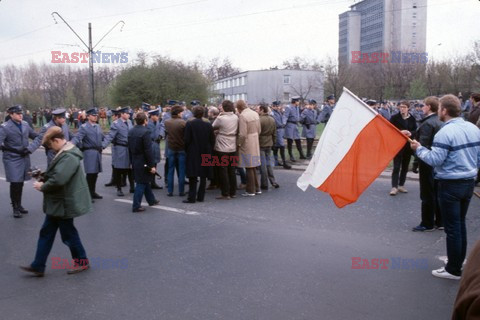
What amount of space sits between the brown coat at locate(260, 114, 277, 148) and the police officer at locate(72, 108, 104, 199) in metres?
3.76

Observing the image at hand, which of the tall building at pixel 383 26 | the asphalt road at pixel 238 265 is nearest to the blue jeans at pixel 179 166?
the asphalt road at pixel 238 265

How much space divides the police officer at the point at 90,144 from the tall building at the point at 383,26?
336 feet

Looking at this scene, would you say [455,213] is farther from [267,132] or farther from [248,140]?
[267,132]

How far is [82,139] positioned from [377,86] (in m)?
51.0

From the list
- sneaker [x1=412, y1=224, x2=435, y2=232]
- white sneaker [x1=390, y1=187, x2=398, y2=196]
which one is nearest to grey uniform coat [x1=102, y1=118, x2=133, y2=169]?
white sneaker [x1=390, y1=187, x2=398, y2=196]

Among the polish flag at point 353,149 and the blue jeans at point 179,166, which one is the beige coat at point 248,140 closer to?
the blue jeans at point 179,166

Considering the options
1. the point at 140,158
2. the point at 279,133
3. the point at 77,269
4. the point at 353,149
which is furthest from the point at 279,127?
the point at 77,269

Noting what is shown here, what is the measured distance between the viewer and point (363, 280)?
5543 mm

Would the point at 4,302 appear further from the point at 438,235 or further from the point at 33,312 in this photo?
the point at 438,235

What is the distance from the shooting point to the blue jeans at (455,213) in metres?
5.45

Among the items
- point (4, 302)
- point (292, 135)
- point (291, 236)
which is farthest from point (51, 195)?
point (292, 135)

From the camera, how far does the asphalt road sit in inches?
190

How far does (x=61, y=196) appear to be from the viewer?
581 cm

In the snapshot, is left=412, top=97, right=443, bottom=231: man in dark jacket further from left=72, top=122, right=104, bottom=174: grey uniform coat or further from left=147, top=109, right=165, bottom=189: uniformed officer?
left=147, top=109, right=165, bottom=189: uniformed officer
